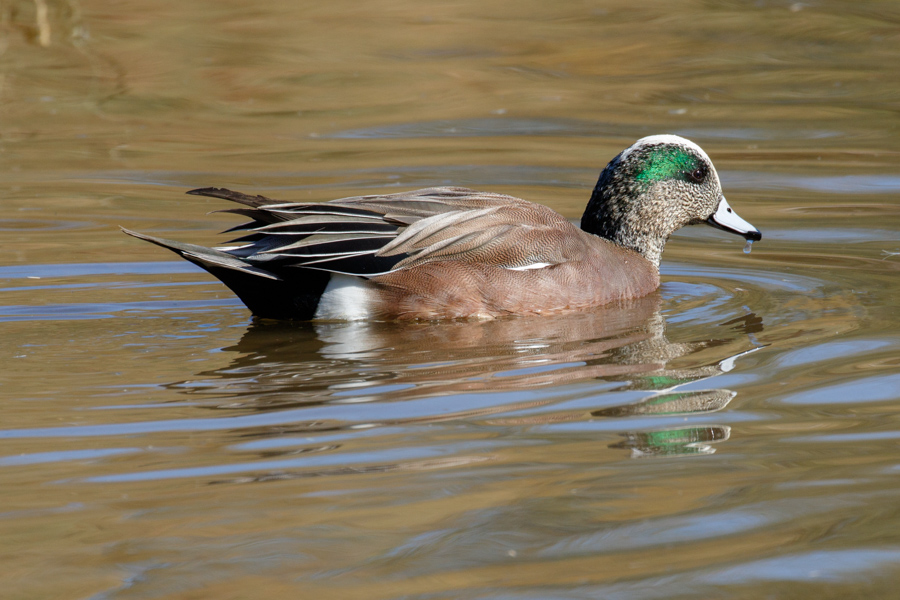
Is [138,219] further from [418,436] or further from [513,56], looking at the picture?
[513,56]

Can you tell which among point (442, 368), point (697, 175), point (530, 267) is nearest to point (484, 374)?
point (442, 368)

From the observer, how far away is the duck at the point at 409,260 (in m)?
5.16

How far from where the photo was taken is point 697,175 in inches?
244

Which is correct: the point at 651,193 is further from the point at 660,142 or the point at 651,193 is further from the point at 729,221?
the point at 729,221

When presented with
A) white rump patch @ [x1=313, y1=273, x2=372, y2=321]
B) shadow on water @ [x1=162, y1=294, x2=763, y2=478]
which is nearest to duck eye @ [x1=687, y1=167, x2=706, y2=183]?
shadow on water @ [x1=162, y1=294, x2=763, y2=478]

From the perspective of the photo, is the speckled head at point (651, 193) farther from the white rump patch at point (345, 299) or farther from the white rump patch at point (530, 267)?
the white rump patch at point (345, 299)

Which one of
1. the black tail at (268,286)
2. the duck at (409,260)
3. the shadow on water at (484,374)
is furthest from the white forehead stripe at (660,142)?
the black tail at (268,286)

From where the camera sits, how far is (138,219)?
7387 mm

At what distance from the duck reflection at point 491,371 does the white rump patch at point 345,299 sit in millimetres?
51

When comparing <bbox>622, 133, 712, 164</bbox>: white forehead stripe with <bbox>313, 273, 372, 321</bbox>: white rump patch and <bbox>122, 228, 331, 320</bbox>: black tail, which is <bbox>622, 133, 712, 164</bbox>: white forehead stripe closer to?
<bbox>313, 273, 372, 321</bbox>: white rump patch

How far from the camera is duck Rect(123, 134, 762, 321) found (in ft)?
16.9

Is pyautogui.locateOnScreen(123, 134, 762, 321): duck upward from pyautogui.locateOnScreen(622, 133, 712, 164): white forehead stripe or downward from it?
downward

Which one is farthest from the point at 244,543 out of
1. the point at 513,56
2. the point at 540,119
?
the point at 513,56

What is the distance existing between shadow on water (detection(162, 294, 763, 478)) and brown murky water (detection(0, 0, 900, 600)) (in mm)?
20
